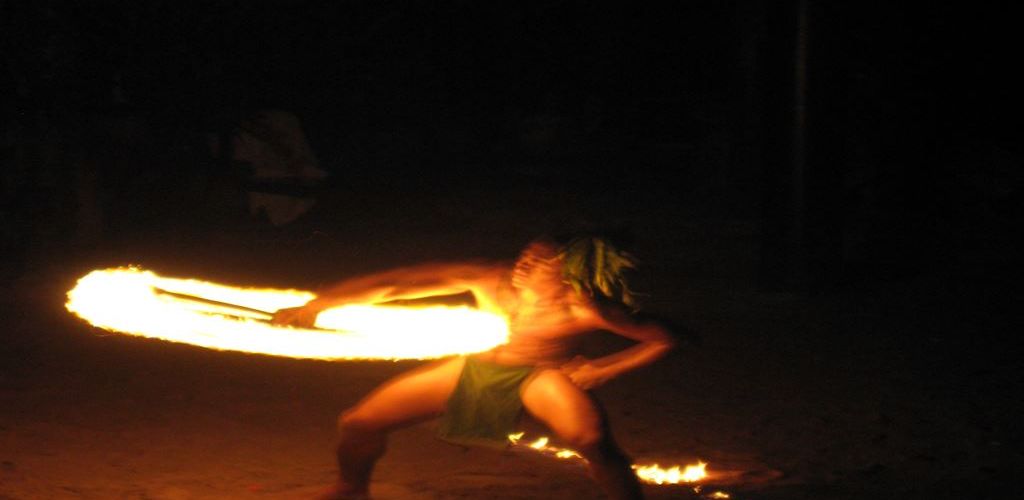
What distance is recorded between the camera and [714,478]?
7488 millimetres

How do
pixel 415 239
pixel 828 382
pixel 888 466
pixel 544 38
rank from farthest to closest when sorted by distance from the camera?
pixel 544 38, pixel 415 239, pixel 828 382, pixel 888 466

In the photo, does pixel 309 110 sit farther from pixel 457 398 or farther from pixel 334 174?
pixel 457 398

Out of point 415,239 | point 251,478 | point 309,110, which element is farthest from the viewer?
point 309,110

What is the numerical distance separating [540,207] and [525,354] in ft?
60.0

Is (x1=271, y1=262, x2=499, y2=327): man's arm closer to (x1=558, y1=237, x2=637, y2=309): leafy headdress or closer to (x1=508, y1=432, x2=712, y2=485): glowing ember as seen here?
(x1=558, y1=237, x2=637, y2=309): leafy headdress

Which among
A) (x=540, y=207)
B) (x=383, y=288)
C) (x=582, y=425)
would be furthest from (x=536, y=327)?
(x=540, y=207)

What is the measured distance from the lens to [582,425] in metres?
5.64

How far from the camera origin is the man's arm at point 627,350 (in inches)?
229

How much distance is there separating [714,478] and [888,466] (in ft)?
3.63

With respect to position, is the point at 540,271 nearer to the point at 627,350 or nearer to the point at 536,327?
the point at 536,327

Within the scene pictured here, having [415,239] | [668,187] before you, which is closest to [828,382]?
[415,239]

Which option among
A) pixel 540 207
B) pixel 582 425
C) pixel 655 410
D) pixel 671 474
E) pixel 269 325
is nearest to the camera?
pixel 582 425

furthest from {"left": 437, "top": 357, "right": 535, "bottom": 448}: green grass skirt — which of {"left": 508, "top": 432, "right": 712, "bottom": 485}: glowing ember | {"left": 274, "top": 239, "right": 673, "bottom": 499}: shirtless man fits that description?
{"left": 508, "top": 432, "right": 712, "bottom": 485}: glowing ember

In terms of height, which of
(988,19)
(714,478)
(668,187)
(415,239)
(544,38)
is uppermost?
(544,38)
